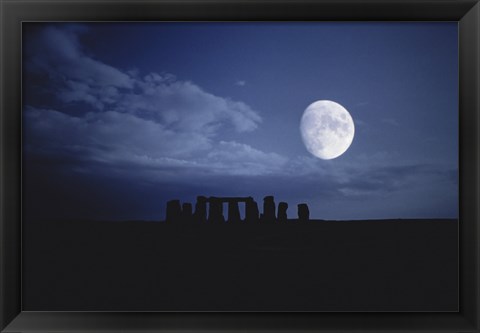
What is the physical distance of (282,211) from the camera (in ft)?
4.28

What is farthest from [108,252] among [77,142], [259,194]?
[259,194]

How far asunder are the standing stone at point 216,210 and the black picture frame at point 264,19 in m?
0.42

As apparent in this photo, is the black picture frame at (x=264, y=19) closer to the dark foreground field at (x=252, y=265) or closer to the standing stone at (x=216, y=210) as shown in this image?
the dark foreground field at (x=252, y=265)

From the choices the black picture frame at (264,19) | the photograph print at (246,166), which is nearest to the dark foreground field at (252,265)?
the photograph print at (246,166)

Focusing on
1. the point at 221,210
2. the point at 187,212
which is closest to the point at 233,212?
the point at 221,210

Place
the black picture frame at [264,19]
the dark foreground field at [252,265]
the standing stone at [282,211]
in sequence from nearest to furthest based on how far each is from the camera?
the black picture frame at [264,19] < the dark foreground field at [252,265] < the standing stone at [282,211]

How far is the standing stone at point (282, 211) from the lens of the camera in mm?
1294

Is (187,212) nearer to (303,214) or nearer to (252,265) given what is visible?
(252,265)

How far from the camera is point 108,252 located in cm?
126

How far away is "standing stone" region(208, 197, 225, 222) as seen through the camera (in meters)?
1.33

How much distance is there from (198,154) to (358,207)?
0.60 meters

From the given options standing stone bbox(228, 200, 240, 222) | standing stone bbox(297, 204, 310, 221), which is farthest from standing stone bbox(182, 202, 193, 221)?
standing stone bbox(297, 204, 310, 221)

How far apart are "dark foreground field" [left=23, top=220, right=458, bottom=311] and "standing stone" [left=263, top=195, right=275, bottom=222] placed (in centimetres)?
6

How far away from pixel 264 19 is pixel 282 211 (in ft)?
2.10
